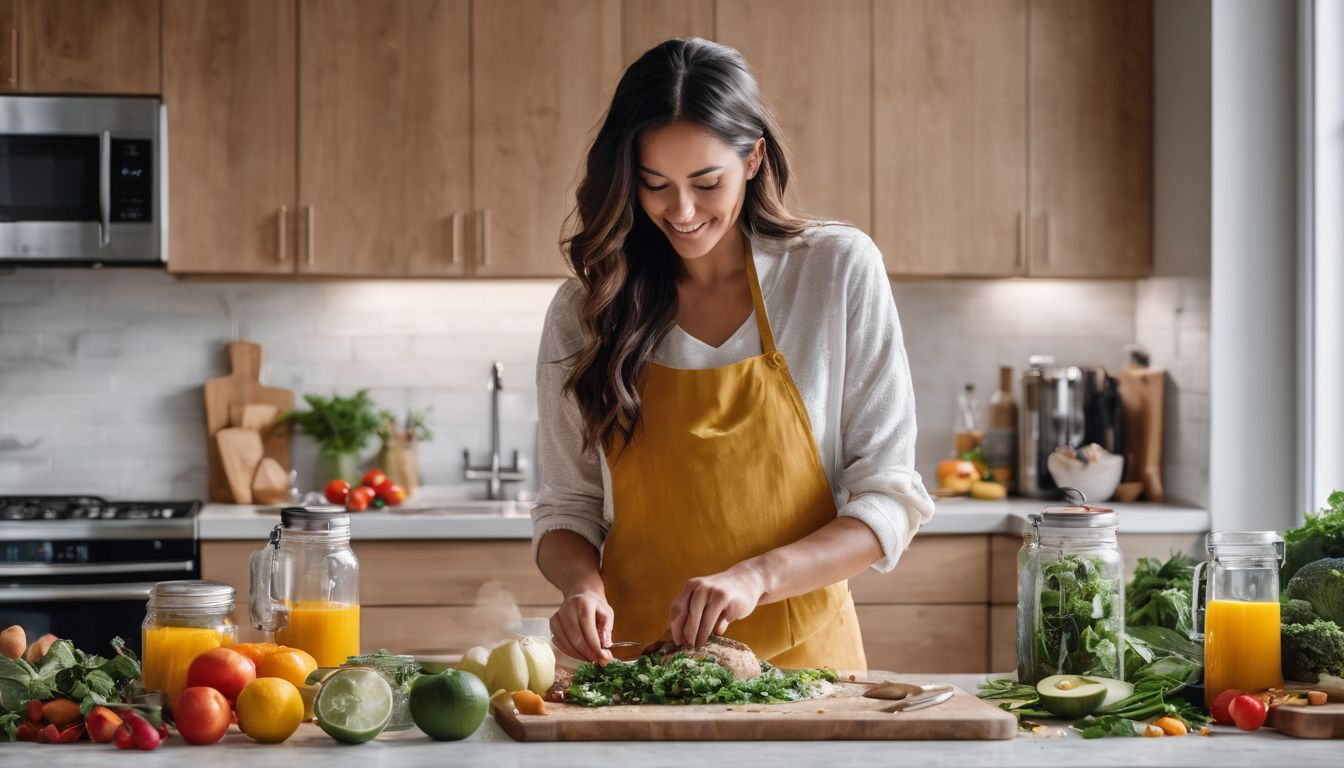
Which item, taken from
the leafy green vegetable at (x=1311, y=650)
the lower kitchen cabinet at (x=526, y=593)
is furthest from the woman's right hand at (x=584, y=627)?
the lower kitchen cabinet at (x=526, y=593)

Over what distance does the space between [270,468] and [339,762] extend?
2796 mm

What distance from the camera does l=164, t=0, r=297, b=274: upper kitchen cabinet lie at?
13.0 feet

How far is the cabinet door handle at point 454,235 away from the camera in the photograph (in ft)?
13.2

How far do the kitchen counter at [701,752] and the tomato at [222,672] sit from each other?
0.06m

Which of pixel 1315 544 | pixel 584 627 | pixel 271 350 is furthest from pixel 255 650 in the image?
pixel 271 350

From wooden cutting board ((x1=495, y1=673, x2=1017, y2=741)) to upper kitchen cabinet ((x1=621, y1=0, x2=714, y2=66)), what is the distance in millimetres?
2776

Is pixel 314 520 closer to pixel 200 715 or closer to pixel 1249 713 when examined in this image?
pixel 200 715

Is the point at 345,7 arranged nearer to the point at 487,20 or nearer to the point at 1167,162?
the point at 487,20

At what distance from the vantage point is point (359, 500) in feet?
13.1

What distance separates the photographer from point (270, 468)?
4156 millimetres

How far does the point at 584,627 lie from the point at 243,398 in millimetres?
2790

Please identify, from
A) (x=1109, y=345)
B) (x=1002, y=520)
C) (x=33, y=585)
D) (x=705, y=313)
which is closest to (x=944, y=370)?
(x=1109, y=345)

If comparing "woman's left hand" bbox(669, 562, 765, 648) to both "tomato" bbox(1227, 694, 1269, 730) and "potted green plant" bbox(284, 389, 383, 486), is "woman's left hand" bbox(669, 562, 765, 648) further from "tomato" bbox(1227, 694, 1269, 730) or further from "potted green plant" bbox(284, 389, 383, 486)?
"potted green plant" bbox(284, 389, 383, 486)

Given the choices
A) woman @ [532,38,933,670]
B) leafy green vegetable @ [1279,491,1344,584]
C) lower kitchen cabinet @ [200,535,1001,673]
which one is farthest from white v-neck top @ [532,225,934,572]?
lower kitchen cabinet @ [200,535,1001,673]
